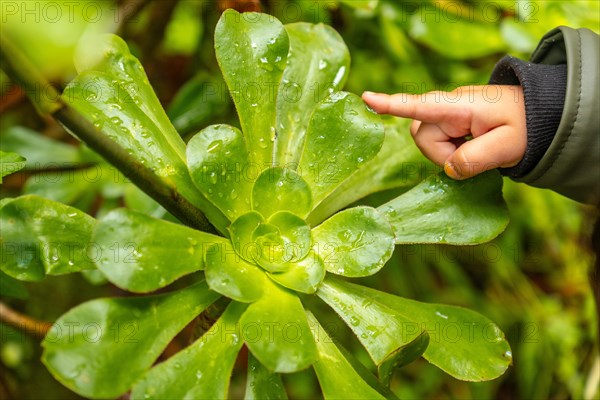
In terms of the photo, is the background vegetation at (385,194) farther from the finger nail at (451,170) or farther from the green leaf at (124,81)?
the finger nail at (451,170)

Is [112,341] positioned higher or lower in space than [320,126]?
lower

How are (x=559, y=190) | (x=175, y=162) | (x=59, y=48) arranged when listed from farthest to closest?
(x=559, y=190), (x=175, y=162), (x=59, y=48)

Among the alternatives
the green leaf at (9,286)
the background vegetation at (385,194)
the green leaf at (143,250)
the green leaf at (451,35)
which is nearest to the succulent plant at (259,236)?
the green leaf at (143,250)

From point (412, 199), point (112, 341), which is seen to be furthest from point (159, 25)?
point (112, 341)

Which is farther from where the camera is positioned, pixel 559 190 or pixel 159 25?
pixel 159 25

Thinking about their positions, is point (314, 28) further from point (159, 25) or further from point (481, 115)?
point (159, 25)

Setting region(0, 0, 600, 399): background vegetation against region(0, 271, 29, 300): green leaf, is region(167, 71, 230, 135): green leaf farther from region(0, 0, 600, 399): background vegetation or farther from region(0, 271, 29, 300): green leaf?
region(0, 271, 29, 300): green leaf
